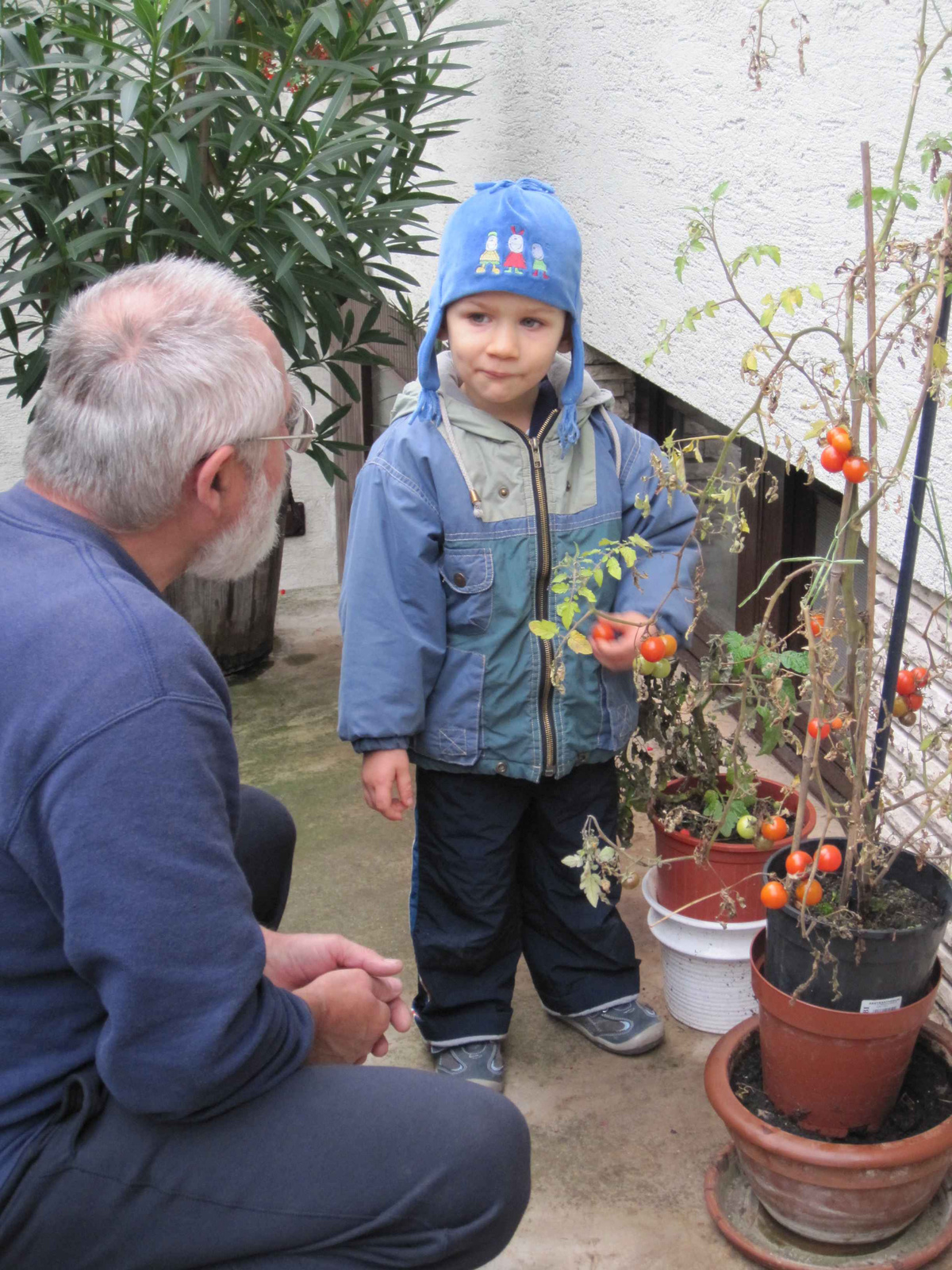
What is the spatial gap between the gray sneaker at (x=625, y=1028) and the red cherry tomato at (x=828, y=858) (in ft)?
2.77

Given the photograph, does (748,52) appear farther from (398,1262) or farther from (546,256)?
(398,1262)

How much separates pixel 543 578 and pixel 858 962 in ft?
2.76

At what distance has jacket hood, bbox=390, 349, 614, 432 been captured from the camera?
2248mm

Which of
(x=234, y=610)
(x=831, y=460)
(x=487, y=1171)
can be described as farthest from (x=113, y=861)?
(x=234, y=610)

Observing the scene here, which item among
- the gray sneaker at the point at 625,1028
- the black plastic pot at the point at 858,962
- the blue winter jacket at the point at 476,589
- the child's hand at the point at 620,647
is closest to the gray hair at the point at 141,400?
the blue winter jacket at the point at 476,589

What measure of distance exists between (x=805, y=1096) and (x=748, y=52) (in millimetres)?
1980

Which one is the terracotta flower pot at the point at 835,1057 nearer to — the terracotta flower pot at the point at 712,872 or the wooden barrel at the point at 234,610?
the terracotta flower pot at the point at 712,872

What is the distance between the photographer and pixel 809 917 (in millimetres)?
1769

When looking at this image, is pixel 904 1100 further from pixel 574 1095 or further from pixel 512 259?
pixel 512 259

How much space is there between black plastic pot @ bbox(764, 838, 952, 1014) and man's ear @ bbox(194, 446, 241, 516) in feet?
3.13

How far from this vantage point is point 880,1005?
1799 millimetres

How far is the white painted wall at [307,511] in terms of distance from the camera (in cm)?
557

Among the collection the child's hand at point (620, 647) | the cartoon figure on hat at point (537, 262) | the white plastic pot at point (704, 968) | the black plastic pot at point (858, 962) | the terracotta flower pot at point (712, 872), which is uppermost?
the cartoon figure on hat at point (537, 262)

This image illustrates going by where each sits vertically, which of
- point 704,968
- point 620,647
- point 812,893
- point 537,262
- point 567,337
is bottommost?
point 704,968
